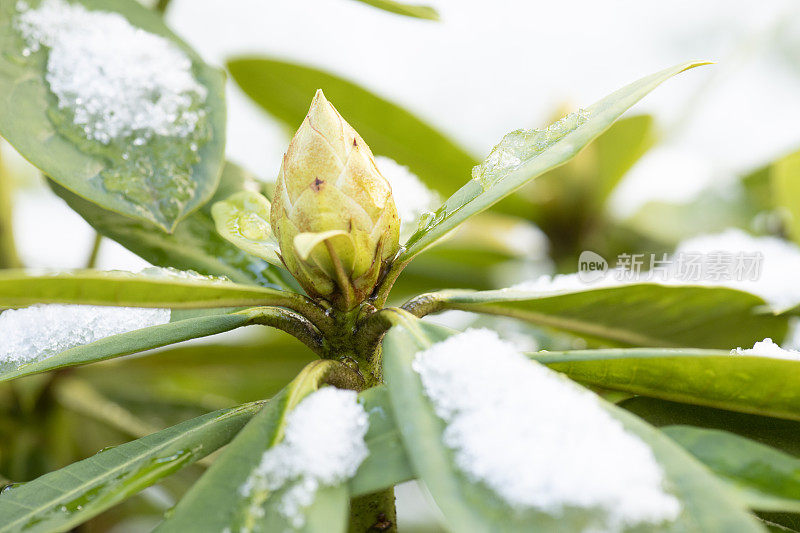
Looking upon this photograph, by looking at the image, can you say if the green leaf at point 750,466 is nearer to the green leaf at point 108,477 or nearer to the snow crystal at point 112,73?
the green leaf at point 108,477

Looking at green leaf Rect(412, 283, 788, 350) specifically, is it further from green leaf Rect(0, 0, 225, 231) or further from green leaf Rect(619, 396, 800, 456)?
green leaf Rect(0, 0, 225, 231)

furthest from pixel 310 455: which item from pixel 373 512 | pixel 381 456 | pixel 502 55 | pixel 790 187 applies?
Answer: pixel 502 55

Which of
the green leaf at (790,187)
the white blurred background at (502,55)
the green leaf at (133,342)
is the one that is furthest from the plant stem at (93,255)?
the green leaf at (790,187)

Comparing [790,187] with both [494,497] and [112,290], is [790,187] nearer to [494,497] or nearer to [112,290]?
[494,497]

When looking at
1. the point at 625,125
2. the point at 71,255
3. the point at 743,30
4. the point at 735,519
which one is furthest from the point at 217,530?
the point at 743,30

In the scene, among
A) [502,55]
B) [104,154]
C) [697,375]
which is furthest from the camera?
[502,55]

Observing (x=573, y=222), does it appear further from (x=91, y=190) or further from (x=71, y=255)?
(x=71, y=255)
